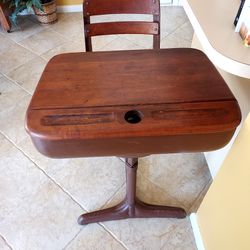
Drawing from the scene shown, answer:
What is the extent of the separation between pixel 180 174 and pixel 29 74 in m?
1.49

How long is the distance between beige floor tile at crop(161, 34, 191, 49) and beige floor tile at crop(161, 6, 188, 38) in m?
0.08

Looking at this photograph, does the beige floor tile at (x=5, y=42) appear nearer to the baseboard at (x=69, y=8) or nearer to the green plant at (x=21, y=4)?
the green plant at (x=21, y=4)

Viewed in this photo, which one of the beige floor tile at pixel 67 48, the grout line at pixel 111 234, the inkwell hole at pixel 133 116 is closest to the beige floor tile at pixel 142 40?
the beige floor tile at pixel 67 48

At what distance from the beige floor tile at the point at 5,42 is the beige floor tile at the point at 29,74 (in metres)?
0.36

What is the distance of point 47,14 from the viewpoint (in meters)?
2.53

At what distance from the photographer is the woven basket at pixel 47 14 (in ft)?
8.14

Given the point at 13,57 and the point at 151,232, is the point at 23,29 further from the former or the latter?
the point at 151,232

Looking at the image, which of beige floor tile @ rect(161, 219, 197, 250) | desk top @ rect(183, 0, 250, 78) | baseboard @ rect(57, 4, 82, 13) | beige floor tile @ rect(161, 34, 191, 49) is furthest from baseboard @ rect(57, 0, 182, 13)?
beige floor tile @ rect(161, 219, 197, 250)

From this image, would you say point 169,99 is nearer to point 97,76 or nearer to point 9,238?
point 97,76

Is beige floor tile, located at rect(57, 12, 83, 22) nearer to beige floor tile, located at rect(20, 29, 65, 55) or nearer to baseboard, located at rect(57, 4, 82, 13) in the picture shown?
baseboard, located at rect(57, 4, 82, 13)

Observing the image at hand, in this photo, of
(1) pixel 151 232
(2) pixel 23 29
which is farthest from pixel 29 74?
(1) pixel 151 232

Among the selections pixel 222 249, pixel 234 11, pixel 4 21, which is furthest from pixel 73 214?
pixel 4 21

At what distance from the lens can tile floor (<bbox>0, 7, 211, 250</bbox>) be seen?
4.10ft

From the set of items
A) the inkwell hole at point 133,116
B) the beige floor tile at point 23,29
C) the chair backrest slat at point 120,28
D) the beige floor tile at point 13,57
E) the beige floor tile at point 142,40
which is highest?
the chair backrest slat at point 120,28
